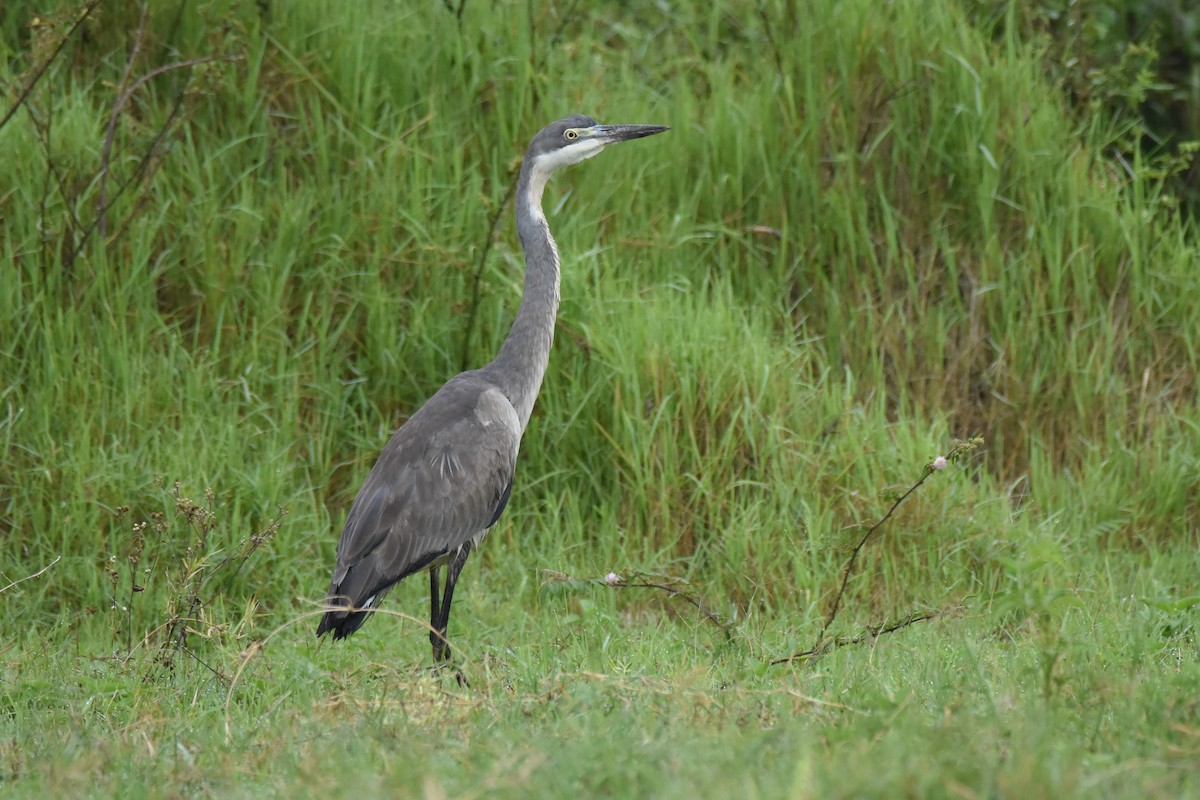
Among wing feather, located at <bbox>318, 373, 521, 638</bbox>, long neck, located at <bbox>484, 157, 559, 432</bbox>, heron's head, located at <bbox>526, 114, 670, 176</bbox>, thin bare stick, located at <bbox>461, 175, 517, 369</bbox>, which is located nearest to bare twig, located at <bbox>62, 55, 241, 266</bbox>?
thin bare stick, located at <bbox>461, 175, 517, 369</bbox>

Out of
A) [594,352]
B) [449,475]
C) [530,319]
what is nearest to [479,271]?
[594,352]

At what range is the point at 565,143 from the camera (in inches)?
222

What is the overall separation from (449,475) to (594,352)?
133cm

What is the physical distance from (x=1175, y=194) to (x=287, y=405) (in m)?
5.12

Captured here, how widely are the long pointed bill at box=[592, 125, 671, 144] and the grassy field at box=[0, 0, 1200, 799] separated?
752mm

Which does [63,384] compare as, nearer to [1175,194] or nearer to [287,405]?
[287,405]

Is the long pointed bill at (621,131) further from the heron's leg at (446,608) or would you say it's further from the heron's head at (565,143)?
the heron's leg at (446,608)

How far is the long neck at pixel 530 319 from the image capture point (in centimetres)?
535

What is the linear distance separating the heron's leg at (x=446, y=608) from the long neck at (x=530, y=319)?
24.4 inches

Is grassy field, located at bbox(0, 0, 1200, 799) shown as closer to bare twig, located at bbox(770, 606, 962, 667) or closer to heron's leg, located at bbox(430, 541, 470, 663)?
bare twig, located at bbox(770, 606, 962, 667)

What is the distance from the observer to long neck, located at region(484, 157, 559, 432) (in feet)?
17.5

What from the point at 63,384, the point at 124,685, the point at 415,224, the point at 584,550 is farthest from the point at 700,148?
the point at 124,685

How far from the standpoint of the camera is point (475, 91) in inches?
276

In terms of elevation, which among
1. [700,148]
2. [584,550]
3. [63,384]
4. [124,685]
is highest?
[700,148]
